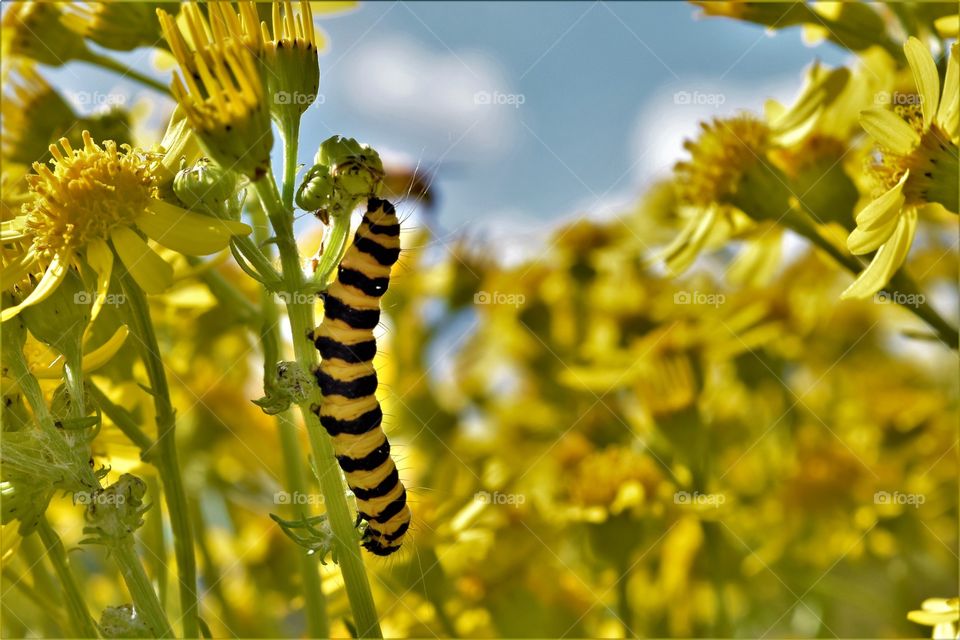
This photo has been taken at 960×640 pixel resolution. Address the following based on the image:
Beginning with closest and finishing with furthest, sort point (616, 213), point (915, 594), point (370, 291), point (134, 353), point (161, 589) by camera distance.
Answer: point (370, 291), point (161, 589), point (134, 353), point (915, 594), point (616, 213)

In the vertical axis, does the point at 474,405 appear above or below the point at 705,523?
above

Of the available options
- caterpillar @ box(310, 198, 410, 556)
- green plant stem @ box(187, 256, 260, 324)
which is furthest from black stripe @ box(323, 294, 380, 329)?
green plant stem @ box(187, 256, 260, 324)

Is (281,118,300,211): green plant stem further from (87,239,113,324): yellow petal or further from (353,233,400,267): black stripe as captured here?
(87,239,113,324): yellow petal

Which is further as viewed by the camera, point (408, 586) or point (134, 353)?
point (408, 586)

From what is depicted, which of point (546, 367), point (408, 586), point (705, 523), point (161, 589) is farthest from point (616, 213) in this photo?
point (161, 589)

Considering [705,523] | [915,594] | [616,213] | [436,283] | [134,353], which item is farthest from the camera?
[616,213]

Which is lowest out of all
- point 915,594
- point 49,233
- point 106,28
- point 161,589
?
point 915,594

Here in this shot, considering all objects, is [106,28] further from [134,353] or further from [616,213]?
[616,213]
